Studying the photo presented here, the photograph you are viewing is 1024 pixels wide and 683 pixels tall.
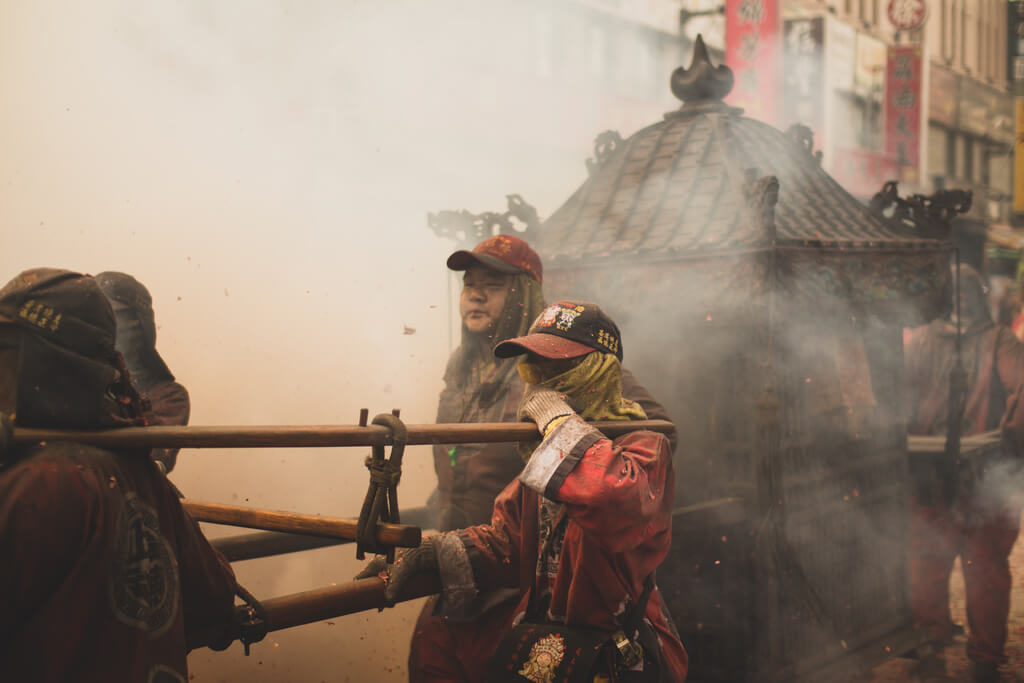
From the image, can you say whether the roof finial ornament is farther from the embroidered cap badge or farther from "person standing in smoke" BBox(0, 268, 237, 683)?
"person standing in smoke" BBox(0, 268, 237, 683)

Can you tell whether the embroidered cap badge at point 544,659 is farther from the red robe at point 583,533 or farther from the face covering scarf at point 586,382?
the face covering scarf at point 586,382

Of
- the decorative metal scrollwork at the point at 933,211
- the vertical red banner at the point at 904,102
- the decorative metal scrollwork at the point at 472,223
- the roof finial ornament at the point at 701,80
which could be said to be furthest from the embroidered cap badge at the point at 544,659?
the vertical red banner at the point at 904,102

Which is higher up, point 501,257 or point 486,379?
point 501,257

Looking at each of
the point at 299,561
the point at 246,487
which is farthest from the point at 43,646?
the point at 299,561

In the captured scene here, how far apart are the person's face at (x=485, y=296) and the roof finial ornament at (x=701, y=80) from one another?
2549 millimetres

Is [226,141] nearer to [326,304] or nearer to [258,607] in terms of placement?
[326,304]

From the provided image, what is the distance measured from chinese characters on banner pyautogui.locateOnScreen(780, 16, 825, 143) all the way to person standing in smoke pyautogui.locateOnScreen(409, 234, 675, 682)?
1135 centimetres

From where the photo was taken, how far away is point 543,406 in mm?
2408

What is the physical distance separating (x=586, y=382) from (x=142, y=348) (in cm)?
204

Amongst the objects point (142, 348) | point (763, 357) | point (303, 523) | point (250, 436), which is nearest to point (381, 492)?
point (303, 523)

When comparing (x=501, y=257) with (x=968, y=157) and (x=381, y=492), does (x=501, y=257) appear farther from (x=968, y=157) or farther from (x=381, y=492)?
(x=968, y=157)

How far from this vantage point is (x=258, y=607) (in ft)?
7.10

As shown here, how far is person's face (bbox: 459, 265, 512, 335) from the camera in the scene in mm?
3477

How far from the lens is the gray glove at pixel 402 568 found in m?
2.52
